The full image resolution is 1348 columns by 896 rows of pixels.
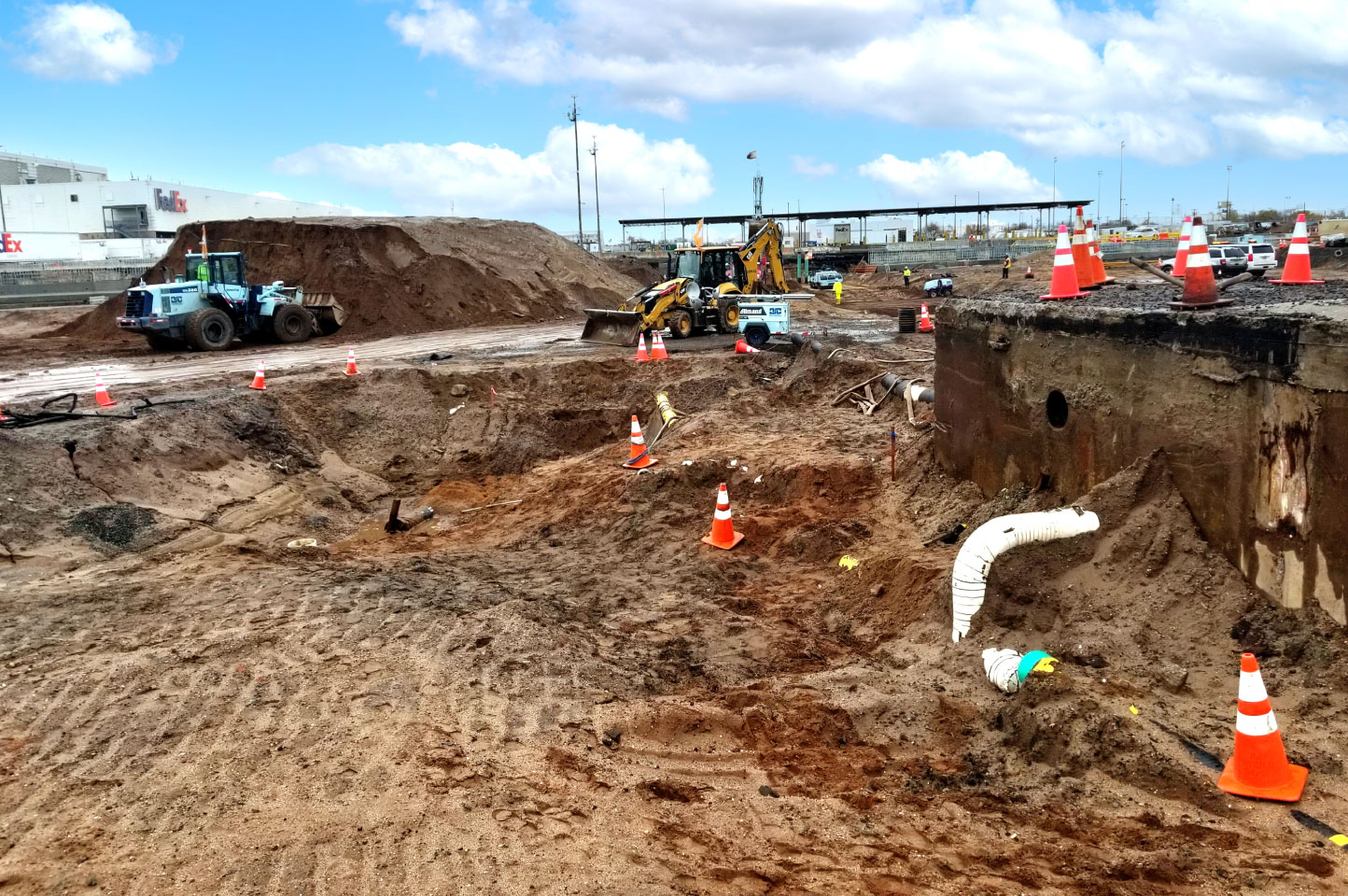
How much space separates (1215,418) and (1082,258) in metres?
3.88

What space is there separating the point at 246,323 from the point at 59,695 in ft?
64.6

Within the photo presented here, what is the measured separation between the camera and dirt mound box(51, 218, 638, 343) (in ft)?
92.5

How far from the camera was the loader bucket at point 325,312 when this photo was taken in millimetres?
25688

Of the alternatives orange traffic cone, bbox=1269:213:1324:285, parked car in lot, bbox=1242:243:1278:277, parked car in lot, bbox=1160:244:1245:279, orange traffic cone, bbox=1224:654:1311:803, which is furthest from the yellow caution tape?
parked car in lot, bbox=1242:243:1278:277

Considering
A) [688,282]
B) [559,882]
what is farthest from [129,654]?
[688,282]

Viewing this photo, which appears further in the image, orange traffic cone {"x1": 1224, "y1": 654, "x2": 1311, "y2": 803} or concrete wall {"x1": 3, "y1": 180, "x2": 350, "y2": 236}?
concrete wall {"x1": 3, "y1": 180, "x2": 350, "y2": 236}

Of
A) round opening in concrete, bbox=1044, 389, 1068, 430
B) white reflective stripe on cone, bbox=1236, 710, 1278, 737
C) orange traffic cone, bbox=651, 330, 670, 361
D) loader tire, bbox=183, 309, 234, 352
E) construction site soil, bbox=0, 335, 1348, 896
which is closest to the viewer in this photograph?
construction site soil, bbox=0, 335, 1348, 896

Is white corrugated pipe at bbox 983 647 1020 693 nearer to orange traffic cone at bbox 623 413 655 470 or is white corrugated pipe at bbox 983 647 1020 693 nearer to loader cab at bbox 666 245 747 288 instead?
orange traffic cone at bbox 623 413 655 470

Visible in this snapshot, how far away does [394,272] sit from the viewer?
1173 inches

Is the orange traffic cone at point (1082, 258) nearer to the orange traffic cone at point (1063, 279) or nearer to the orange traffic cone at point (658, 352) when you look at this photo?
the orange traffic cone at point (1063, 279)

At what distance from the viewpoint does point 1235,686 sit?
15.9ft

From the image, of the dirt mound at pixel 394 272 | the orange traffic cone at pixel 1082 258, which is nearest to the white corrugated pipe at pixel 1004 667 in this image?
the orange traffic cone at pixel 1082 258

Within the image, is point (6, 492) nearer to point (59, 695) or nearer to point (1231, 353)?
point (59, 695)

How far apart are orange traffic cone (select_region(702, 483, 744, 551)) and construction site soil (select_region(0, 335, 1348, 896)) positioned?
0.15 meters
